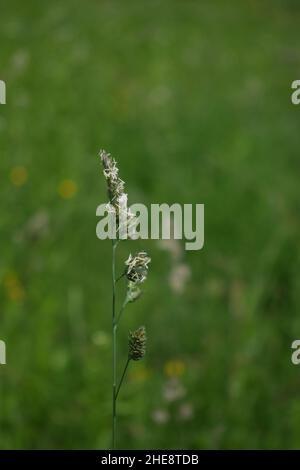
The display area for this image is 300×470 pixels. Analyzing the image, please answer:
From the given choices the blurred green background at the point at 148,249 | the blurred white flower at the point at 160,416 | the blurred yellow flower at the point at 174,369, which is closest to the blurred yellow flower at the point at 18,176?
the blurred green background at the point at 148,249

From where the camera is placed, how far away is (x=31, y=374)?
3.07 meters

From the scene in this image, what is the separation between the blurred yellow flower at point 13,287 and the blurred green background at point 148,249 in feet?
0.04

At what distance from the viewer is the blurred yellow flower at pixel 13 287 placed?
3434mm

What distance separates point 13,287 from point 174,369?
925mm

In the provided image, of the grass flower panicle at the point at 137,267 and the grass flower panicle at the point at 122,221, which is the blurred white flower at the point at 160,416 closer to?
the grass flower panicle at the point at 122,221

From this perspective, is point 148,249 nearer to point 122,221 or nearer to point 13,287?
point 13,287

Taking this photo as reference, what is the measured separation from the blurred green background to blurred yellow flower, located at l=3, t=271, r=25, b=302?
11 millimetres

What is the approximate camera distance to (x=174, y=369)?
3.28m

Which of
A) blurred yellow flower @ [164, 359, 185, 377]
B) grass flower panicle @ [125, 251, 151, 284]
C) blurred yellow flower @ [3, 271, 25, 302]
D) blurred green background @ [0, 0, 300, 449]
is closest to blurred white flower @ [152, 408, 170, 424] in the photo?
blurred green background @ [0, 0, 300, 449]

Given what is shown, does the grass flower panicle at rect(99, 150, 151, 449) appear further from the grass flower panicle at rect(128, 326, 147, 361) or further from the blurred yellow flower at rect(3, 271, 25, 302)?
the blurred yellow flower at rect(3, 271, 25, 302)

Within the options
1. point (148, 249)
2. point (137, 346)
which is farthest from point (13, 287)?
point (137, 346)

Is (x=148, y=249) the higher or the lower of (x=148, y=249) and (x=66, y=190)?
the lower

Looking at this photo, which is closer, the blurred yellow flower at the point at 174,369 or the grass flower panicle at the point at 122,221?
the grass flower panicle at the point at 122,221
